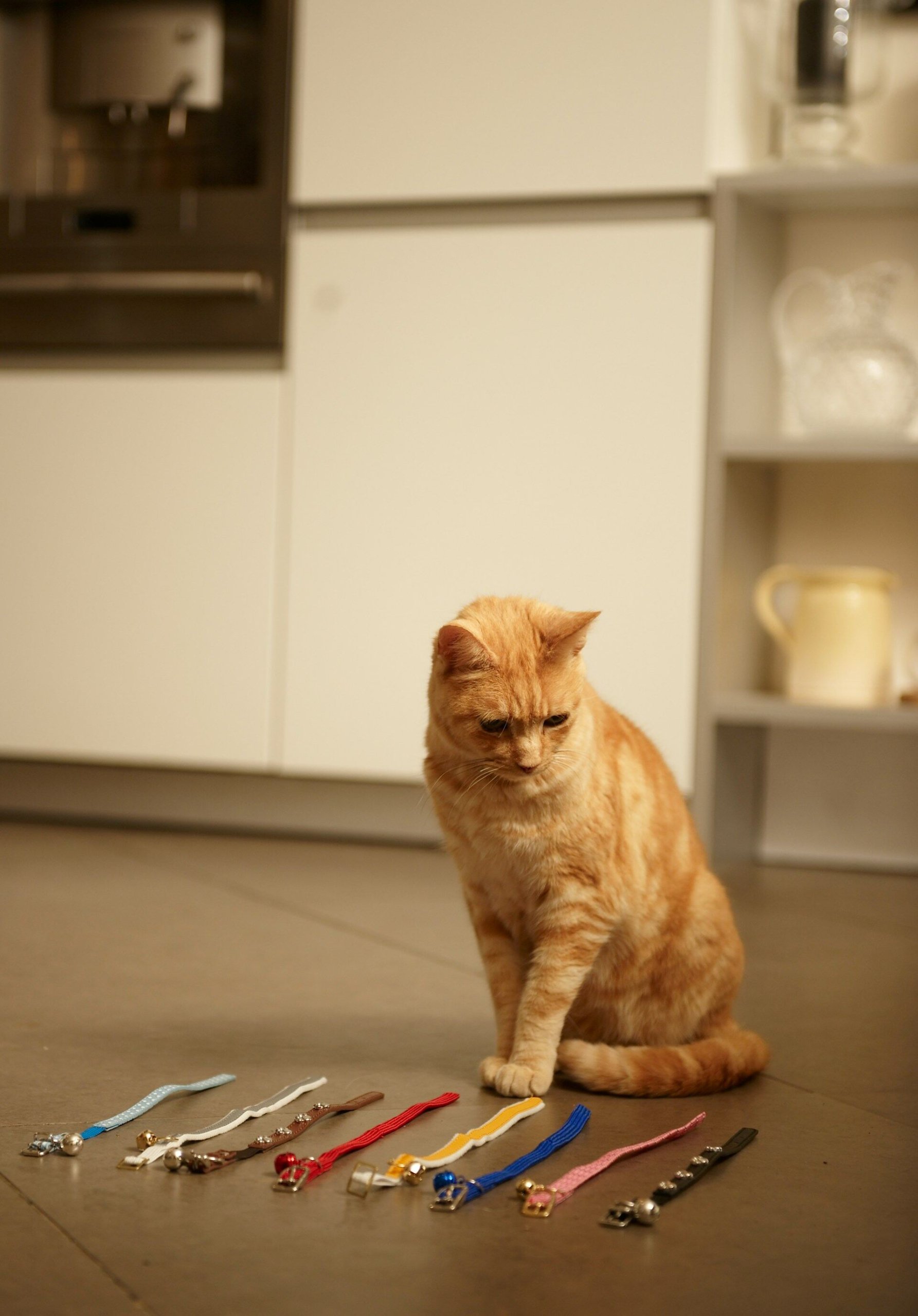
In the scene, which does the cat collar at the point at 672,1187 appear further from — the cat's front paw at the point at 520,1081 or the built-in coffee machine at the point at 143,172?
the built-in coffee machine at the point at 143,172

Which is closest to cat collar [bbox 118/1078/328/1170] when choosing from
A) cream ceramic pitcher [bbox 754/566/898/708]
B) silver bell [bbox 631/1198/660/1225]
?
silver bell [bbox 631/1198/660/1225]

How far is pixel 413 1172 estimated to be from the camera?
1028 mm

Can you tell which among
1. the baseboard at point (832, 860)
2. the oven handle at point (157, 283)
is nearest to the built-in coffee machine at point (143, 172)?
the oven handle at point (157, 283)

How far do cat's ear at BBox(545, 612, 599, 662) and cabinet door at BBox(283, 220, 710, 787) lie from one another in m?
1.25

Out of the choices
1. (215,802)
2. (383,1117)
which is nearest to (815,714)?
(215,802)

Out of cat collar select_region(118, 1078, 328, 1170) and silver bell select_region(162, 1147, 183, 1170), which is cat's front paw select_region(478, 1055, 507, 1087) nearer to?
cat collar select_region(118, 1078, 328, 1170)

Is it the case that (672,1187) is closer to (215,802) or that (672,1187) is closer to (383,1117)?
(383,1117)

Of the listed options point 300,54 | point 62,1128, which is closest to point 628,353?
point 300,54

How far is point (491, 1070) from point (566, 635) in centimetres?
39

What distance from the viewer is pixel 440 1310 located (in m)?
0.83

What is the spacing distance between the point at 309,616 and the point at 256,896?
668mm

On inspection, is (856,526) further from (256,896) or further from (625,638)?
(256,896)

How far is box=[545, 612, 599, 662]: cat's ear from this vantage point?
124 cm

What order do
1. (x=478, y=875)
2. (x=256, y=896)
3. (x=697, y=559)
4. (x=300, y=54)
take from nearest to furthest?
(x=478, y=875) < (x=256, y=896) < (x=697, y=559) < (x=300, y=54)
